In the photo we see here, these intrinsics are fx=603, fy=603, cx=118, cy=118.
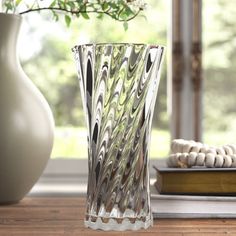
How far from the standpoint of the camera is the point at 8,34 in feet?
3.70

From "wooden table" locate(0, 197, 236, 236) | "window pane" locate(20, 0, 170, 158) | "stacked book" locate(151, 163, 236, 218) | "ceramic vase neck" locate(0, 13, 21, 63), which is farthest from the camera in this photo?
"window pane" locate(20, 0, 170, 158)

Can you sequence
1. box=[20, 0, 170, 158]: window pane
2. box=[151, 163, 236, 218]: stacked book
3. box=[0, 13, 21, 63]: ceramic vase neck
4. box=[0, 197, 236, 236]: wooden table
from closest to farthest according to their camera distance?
box=[0, 197, 236, 236]: wooden table → box=[151, 163, 236, 218]: stacked book → box=[0, 13, 21, 63]: ceramic vase neck → box=[20, 0, 170, 158]: window pane

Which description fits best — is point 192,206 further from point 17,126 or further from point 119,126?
point 17,126

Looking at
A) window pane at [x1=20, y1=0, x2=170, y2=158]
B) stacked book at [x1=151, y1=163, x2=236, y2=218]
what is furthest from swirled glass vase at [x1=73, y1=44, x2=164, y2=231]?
window pane at [x1=20, y1=0, x2=170, y2=158]

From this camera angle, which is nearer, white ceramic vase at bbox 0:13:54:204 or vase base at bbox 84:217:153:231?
vase base at bbox 84:217:153:231

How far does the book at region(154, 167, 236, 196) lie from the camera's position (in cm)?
101

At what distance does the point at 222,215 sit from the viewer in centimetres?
90

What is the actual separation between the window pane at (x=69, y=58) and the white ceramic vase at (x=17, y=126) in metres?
0.80

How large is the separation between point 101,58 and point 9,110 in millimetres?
297

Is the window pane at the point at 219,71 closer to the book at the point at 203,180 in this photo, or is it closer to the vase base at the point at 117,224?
the book at the point at 203,180

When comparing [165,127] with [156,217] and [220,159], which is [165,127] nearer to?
[220,159]

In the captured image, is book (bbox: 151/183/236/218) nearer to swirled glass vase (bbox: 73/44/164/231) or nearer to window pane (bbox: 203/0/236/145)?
swirled glass vase (bbox: 73/44/164/231)

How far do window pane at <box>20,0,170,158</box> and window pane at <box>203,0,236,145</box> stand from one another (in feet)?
0.45

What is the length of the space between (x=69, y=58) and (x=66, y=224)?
3.72 ft
